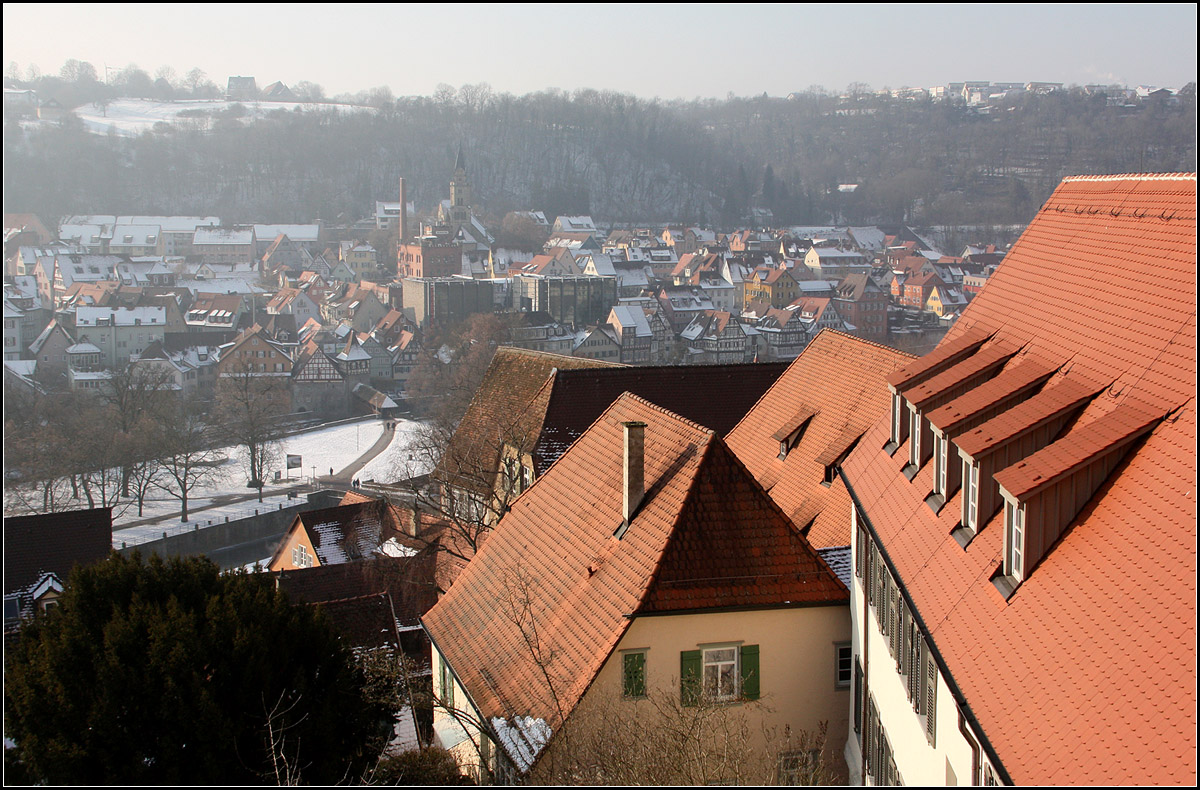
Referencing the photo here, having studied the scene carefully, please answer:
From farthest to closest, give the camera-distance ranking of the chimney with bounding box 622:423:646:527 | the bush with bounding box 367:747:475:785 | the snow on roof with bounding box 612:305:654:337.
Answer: the snow on roof with bounding box 612:305:654:337 → the chimney with bounding box 622:423:646:527 → the bush with bounding box 367:747:475:785

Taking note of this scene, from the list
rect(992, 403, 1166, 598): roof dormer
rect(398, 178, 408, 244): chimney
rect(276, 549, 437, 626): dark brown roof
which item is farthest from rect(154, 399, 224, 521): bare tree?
rect(398, 178, 408, 244): chimney

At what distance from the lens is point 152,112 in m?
181

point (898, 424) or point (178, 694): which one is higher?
point (898, 424)

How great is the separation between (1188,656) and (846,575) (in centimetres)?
703

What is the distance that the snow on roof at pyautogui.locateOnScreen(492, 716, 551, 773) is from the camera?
938cm

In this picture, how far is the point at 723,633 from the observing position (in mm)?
10562

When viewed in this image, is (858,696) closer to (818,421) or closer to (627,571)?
(627,571)

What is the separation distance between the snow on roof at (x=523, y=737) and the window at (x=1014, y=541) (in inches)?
171

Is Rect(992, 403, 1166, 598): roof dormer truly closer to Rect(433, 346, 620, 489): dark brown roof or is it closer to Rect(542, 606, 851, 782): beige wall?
Rect(542, 606, 851, 782): beige wall

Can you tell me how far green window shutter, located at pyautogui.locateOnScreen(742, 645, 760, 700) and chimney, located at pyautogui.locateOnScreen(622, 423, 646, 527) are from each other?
171 cm

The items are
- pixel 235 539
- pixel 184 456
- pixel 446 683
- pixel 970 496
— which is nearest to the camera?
pixel 970 496

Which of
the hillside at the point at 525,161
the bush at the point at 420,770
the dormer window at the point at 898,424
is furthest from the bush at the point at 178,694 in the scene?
the hillside at the point at 525,161

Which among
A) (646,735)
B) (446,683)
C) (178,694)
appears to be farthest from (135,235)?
(646,735)

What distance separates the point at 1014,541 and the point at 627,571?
4.77 m
